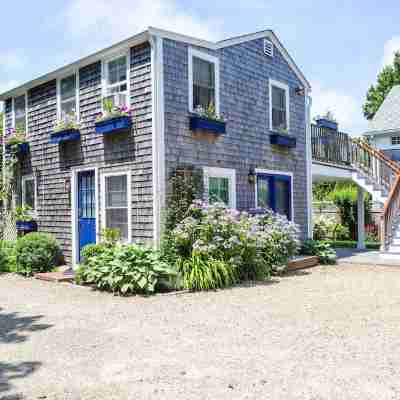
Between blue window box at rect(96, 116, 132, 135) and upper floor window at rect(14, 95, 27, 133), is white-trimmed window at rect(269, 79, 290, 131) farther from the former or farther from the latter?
upper floor window at rect(14, 95, 27, 133)

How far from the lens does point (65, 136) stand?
1034cm

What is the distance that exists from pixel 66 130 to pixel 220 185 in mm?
3741

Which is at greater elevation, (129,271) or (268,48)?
(268,48)

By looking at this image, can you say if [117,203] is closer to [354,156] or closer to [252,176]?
[252,176]

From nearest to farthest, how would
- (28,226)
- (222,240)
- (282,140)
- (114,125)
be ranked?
(222,240), (114,125), (28,226), (282,140)

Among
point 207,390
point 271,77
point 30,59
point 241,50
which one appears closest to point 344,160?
point 271,77

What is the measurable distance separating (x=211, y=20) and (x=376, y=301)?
725cm

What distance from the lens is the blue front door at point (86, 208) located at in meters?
10.1

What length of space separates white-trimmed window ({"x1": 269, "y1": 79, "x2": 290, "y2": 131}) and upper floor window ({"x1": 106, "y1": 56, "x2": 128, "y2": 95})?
4028 mm

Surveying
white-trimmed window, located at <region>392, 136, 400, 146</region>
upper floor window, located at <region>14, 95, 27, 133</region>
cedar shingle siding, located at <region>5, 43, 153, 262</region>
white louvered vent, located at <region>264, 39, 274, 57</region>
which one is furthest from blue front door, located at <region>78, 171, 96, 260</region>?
white-trimmed window, located at <region>392, 136, 400, 146</region>

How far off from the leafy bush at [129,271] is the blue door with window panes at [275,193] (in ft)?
13.6

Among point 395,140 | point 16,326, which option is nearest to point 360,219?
point 395,140

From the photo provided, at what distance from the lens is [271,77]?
11.7m

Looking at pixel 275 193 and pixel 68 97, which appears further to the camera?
pixel 275 193
